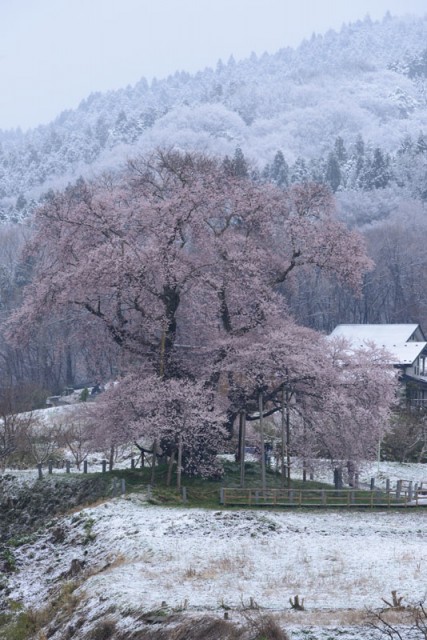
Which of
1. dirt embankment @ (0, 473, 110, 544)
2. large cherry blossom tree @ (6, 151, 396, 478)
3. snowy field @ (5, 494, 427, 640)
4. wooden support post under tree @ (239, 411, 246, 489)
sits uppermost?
large cherry blossom tree @ (6, 151, 396, 478)

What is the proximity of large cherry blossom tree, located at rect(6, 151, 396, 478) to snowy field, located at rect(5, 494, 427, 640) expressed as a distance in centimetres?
623

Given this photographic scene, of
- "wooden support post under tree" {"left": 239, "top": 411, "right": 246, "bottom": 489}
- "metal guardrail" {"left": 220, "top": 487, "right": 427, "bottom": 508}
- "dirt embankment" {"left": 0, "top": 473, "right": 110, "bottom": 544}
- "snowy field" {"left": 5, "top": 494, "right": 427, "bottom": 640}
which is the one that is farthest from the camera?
"wooden support post under tree" {"left": 239, "top": 411, "right": 246, "bottom": 489}

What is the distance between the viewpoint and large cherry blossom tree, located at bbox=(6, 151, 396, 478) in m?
43.5

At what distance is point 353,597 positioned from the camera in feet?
90.0

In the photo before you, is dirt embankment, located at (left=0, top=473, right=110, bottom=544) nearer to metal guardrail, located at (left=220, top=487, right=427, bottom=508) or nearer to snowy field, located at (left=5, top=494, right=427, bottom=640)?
snowy field, located at (left=5, top=494, right=427, bottom=640)

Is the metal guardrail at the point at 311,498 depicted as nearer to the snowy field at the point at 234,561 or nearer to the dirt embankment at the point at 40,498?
the snowy field at the point at 234,561

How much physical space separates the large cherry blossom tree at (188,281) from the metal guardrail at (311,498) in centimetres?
324

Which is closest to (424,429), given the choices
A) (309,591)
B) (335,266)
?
(335,266)

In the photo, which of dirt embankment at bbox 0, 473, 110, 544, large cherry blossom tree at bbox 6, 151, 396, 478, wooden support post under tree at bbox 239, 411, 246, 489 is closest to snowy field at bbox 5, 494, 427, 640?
dirt embankment at bbox 0, 473, 110, 544

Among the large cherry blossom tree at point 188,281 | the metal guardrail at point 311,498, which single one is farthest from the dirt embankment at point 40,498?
the metal guardrail at point 311,498

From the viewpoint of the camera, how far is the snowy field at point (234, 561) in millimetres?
27016

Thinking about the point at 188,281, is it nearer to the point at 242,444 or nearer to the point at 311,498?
the point at 242,444

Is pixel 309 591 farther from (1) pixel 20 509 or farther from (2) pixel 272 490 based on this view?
(1) pixel 20 509

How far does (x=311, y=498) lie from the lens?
42438 mm
